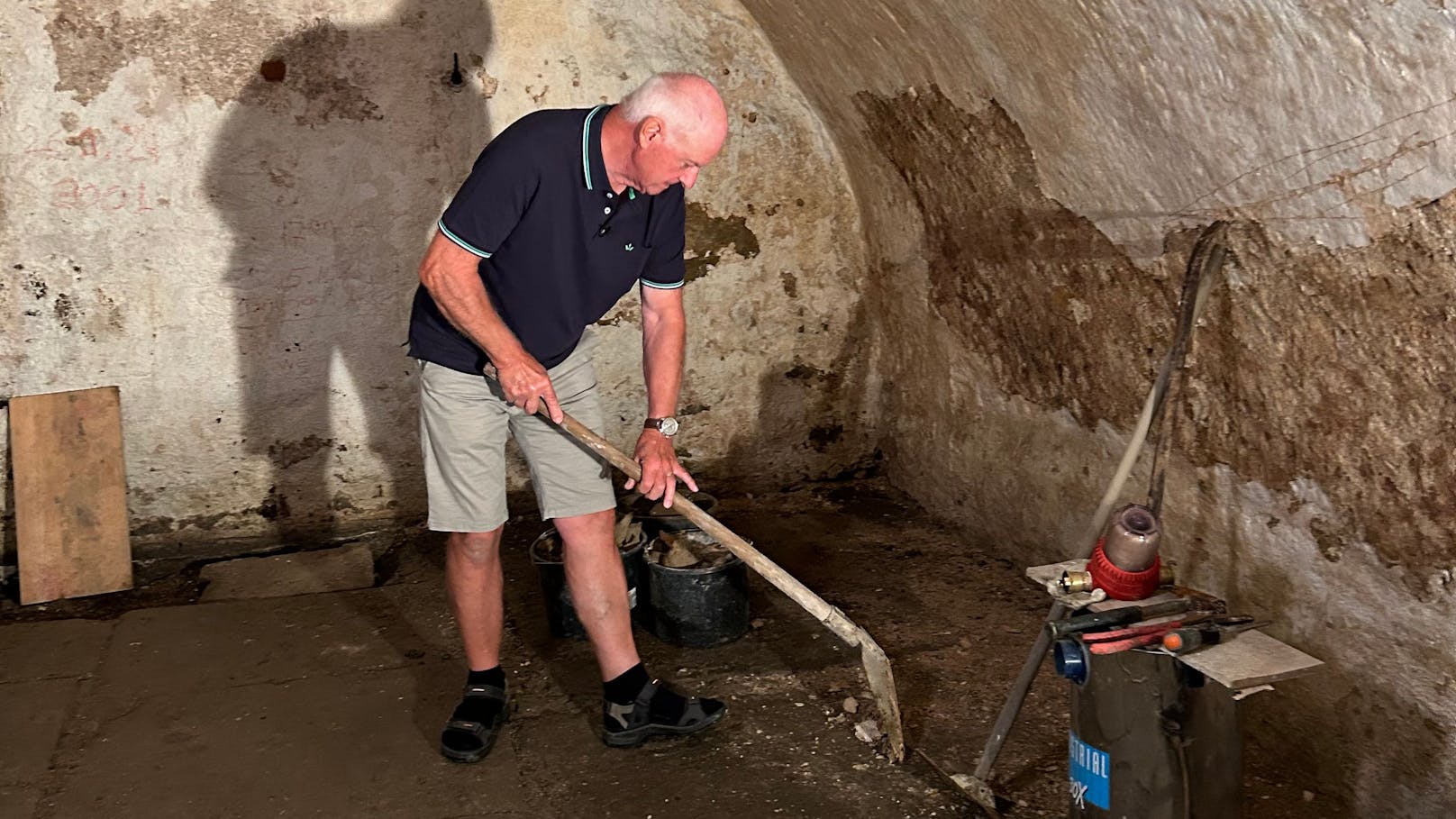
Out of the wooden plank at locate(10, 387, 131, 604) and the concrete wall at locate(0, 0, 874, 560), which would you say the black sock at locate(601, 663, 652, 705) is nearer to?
the concrete wall at locate(0, 0, 874, 560)

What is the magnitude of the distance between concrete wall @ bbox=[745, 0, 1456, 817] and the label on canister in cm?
77

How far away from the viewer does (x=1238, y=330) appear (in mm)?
2984

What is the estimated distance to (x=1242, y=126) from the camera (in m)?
2.64

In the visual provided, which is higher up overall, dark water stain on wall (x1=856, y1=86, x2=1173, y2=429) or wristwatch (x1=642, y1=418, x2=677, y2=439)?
dark water stain on wall (x1=856, y1=86, x2=1173, y2=429)

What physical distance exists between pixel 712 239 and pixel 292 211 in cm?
145

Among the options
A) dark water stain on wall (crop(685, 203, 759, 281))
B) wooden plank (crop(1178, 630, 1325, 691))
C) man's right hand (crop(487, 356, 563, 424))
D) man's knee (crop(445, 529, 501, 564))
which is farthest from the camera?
dark water stain on wall (crop(685, 203, 759, 281))

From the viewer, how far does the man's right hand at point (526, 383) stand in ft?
9.05

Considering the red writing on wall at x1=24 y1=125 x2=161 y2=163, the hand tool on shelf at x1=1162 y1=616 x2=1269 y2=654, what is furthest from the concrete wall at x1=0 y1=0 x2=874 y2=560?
the hand tool on shelf at x1=1162 y1=616 x2=1269 y2=654

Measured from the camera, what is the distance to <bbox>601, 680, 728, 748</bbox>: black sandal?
3152 mm

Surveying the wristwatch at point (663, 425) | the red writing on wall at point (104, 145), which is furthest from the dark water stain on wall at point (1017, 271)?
the red writing on wall at point (104, 145)

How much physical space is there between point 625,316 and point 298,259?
1.14 metres

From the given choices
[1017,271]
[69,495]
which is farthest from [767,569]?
[69,495]

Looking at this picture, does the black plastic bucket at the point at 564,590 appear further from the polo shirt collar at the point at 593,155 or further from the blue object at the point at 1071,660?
the blue object at the point at 1071,660

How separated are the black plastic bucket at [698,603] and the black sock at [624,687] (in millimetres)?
491
